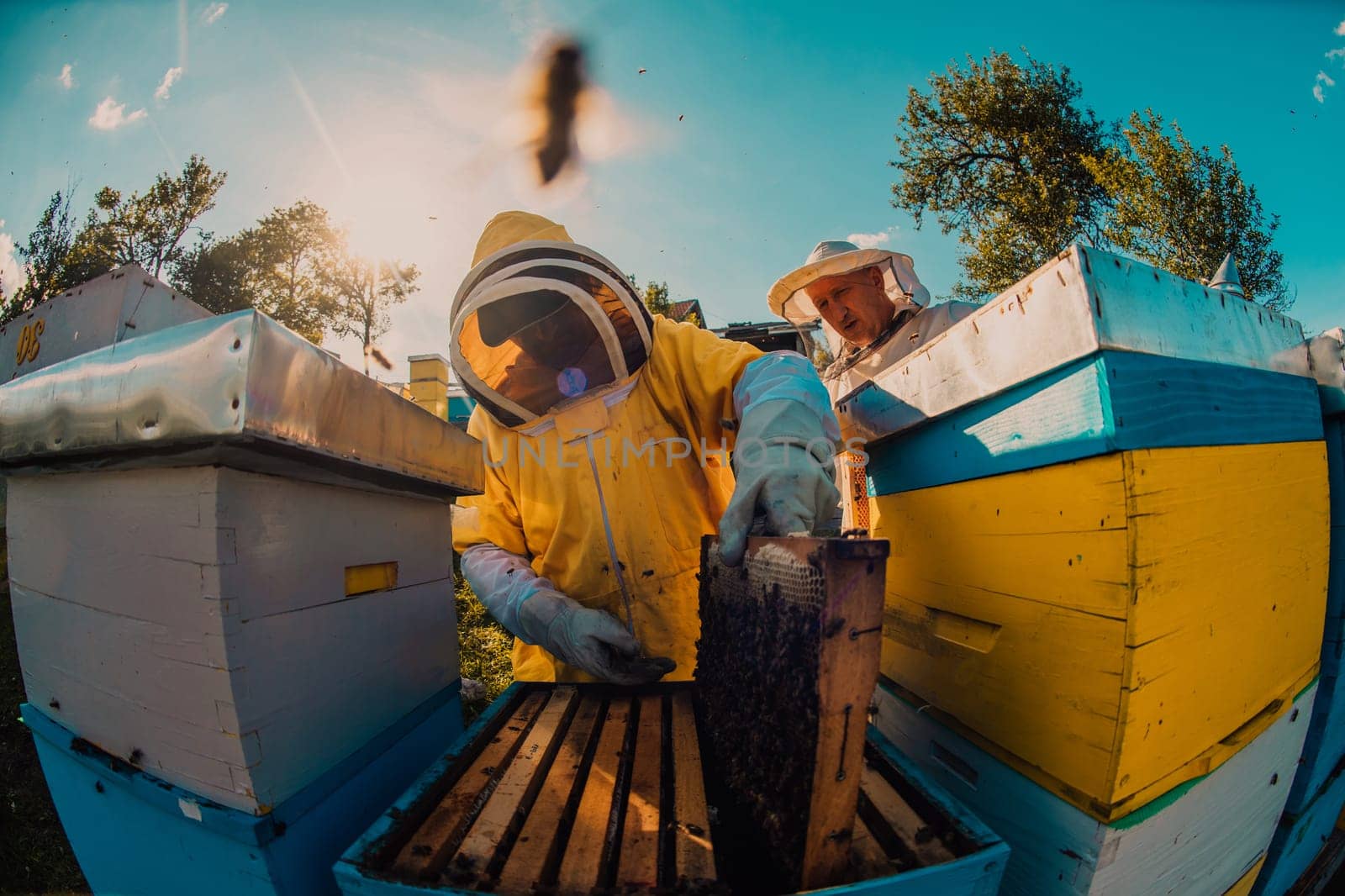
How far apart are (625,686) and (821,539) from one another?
3.39 feet

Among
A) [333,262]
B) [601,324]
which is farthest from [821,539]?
[333,262]

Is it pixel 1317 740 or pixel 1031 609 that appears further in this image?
pixel 1317 740

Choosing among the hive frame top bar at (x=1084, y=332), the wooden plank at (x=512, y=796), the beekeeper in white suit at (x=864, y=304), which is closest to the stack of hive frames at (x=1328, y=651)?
the hive frame top bar at (x=1084, y=332)

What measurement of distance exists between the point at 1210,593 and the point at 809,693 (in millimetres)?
764

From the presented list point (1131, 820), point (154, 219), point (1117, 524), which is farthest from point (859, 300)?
point (154, 219)

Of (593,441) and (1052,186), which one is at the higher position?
(1052,186)

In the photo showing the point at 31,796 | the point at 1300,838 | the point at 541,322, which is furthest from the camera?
the point at 31,796

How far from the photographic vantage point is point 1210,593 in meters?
0.99

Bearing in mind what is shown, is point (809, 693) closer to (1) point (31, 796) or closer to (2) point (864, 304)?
(2) point (864, 304)

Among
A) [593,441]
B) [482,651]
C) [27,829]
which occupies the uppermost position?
[593,441]

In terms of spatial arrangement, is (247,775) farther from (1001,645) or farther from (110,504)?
(1001,645)

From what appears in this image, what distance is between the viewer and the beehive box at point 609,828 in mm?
830

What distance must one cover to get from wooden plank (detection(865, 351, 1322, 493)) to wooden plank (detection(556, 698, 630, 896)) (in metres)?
0.93

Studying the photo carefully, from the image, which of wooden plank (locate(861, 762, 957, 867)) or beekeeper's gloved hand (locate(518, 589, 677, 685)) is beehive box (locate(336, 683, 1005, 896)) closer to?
wooden plank (locate(861, 762, 957, 867))
